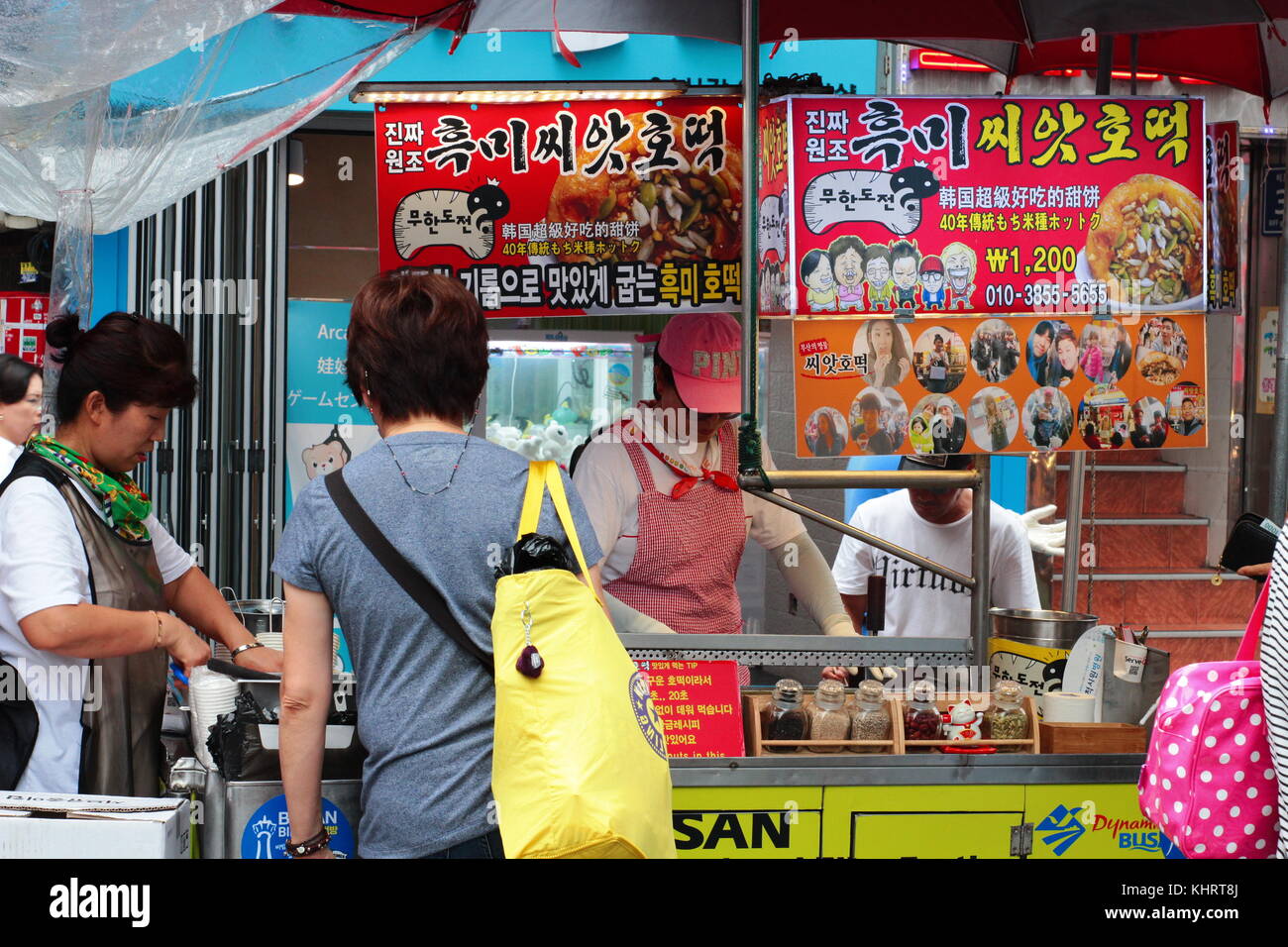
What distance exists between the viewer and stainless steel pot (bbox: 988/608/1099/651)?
13.2ft

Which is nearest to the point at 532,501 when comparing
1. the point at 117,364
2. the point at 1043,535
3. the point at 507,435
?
the point at 117,364

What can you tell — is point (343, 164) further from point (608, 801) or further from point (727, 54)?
point (608, 801)

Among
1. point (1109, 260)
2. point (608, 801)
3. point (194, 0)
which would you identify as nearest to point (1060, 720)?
point (1109, 260)

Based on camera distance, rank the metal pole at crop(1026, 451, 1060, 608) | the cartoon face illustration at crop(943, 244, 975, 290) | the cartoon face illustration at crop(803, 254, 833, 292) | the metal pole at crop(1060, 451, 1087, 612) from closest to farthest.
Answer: the cartoon face illustration at crop(803, 254, 833, 292), the cartoon face illustration at crop(943, 244, 975, 290), the metal pole at crop(1060, 451, 1087, 612), the metal pole at crop(1026, 451, 1060, 608)

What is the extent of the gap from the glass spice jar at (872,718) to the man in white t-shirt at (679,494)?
1040 mm

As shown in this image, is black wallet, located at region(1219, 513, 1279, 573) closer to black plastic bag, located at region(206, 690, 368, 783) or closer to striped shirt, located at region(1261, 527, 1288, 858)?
striped shirt, located at region(1261, 527, 1288, 858)

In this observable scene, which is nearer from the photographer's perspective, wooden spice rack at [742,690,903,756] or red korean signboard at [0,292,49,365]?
wooden spice rack at [742,690,903,756]

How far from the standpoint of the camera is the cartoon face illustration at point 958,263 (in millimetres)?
4039

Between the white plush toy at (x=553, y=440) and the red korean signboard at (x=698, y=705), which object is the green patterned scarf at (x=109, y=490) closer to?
the red korean signboard at (x=698, y=705)

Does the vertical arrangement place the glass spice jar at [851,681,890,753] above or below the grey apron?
below

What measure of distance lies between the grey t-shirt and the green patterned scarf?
0.80m

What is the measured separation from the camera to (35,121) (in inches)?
148

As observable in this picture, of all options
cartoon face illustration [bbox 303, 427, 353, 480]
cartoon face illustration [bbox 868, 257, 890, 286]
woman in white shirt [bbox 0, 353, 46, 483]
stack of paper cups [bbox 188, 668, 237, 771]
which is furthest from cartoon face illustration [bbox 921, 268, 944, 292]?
cartoon face illustration [bbox 303, 427, 353, 480]
